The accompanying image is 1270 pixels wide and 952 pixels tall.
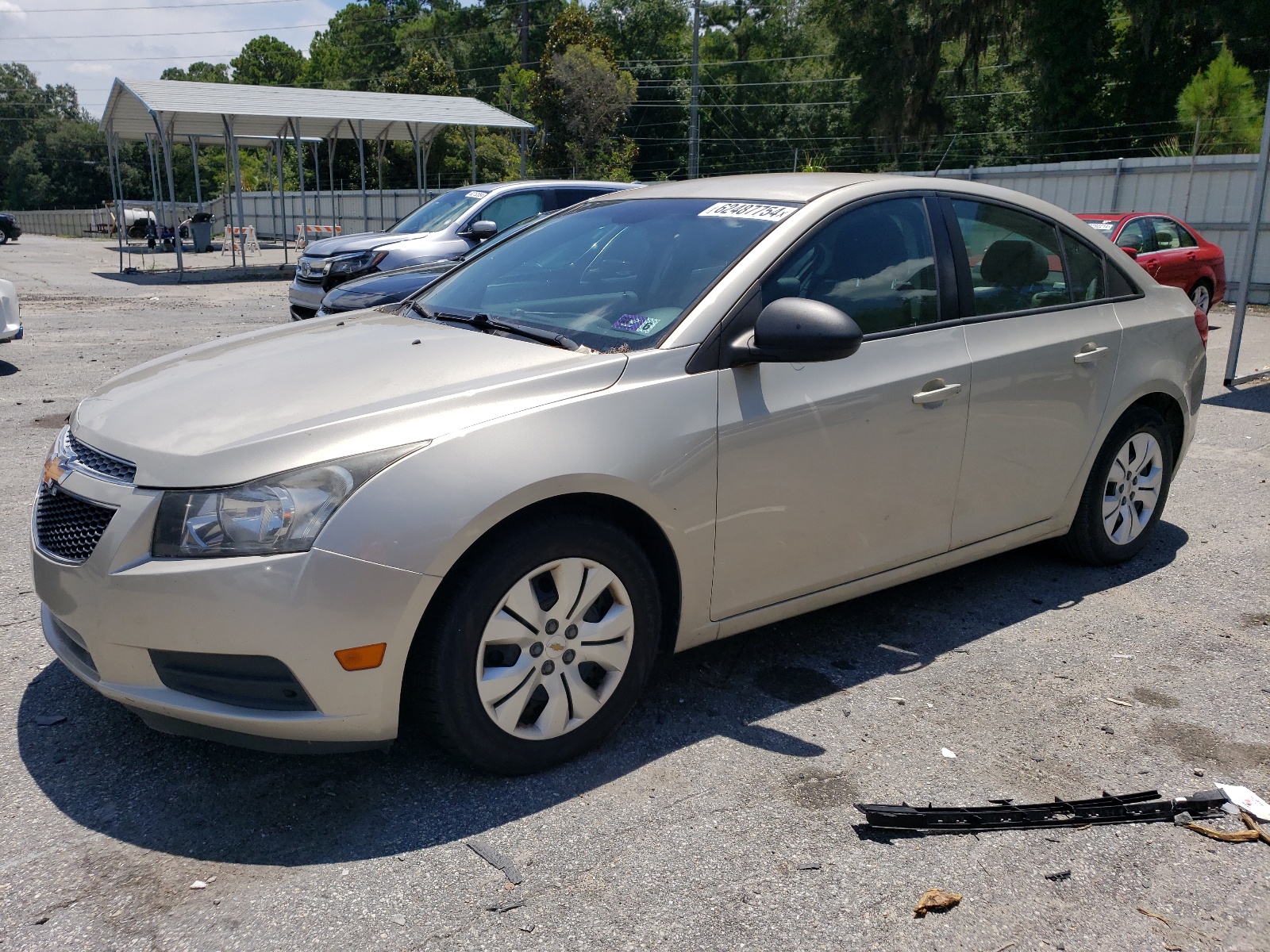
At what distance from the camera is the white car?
9625 millimetres

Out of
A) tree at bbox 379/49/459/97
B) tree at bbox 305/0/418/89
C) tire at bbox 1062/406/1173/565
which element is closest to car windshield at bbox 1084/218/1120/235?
tire at bbox 1062/406/1173/565

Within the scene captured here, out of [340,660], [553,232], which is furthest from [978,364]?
[340,660]

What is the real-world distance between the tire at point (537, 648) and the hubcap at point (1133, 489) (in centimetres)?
259

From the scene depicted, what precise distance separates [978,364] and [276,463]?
2525 millimetres

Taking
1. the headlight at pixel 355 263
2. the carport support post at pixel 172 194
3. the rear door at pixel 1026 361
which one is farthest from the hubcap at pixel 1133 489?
the carport support post at pixel 172 194

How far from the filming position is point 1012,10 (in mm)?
37219

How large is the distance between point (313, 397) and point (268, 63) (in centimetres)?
10786

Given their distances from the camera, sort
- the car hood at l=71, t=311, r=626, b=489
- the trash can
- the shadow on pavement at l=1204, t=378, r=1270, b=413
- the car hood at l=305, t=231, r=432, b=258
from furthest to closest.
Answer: the trash can, the car hood at l=305, t=231, r=432, b=258, the shadow on pavement at l=1204, t=378, r=1270, b=413, the car hood at l=71, t=311, r=626, b=489

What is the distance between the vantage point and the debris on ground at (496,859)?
2582mm

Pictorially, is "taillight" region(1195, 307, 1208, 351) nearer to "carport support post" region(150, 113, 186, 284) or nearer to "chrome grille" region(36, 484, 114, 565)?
"chrome grille" region(36, 484, 114, 565)

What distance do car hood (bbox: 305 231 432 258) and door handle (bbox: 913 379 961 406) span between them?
954 cm

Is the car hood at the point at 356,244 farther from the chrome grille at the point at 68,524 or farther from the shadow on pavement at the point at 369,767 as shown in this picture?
the chrome grille at the point at 68,524

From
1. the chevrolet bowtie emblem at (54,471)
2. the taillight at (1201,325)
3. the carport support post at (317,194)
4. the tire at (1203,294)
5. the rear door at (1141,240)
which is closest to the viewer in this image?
the chevrolet bowtie emblem at (54,471)

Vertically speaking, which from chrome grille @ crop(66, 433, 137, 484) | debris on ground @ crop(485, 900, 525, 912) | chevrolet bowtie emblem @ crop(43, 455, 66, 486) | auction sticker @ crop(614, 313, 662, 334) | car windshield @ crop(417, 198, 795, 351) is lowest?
debris on ground @ crop(485, 900, 525, 912)
